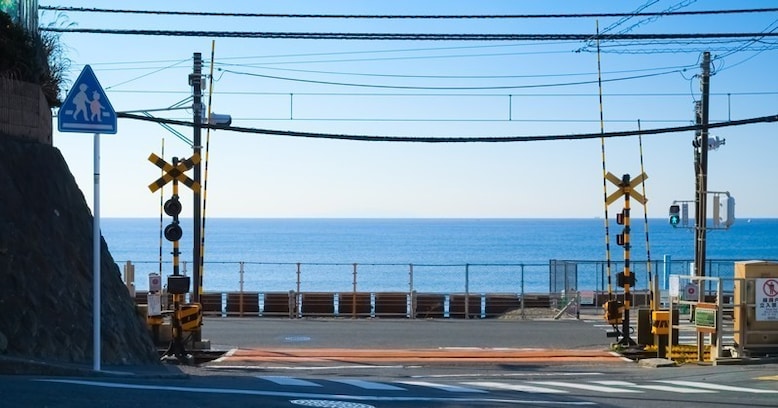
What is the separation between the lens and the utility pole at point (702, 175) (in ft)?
86.1

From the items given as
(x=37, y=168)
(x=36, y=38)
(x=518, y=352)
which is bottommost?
(x=518, y=352)

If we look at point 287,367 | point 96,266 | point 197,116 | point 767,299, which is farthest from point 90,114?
point 767,299

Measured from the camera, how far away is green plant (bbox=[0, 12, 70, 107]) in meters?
15.5

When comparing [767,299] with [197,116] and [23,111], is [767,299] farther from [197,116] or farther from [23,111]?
[23,111]

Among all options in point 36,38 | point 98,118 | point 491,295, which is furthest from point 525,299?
point 98,118

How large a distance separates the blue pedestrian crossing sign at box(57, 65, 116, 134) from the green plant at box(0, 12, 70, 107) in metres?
3.51

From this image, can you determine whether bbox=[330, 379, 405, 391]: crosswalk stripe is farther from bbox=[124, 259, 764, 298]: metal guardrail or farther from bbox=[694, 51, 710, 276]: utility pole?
bbox=[124, 259, 764, 298]: metal guardrail

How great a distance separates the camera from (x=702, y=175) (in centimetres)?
2716

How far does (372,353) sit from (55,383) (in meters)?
10.8

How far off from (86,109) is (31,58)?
485 centimetres

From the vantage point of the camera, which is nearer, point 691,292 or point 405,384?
point 405,384

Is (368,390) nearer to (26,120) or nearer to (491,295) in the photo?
(26,120)

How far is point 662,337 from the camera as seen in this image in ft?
65.2

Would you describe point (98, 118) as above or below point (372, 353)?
above
